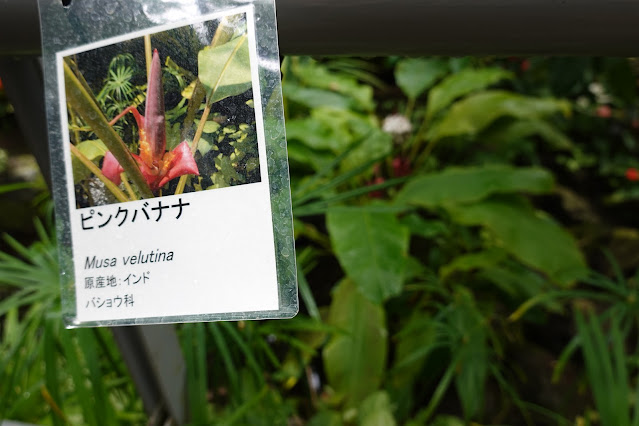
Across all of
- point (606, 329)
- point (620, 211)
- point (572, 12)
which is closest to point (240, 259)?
point (572, 12)

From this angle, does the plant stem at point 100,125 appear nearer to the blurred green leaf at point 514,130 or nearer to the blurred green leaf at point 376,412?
the blurred green leaf at point 376,412

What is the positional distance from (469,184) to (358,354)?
0.54m

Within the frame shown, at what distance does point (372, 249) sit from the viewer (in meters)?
1.03

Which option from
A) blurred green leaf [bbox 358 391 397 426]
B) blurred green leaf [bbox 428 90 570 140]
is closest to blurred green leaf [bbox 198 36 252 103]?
blurred green leaf [bbox 358 391 397 426]

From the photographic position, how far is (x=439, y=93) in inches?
65.7

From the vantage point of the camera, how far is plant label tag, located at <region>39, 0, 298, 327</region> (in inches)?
11.7

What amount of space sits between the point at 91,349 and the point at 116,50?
0.42 m

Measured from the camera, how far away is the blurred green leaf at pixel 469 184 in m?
1.25

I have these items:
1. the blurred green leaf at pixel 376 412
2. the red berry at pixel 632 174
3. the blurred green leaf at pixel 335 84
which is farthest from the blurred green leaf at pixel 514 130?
the blurred green leaf at pixel 376 412

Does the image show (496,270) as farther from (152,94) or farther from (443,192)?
(152,94)

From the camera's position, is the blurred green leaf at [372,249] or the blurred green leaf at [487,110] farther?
the blurred green leaf at [487,110]

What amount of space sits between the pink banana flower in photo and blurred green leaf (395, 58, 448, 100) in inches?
58.2

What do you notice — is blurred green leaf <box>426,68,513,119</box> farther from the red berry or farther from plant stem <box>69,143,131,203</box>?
plant stem <box>69,143,131,203</box>

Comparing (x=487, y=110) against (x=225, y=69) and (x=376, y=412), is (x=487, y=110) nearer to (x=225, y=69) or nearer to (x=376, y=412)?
(x=376, y=412)
